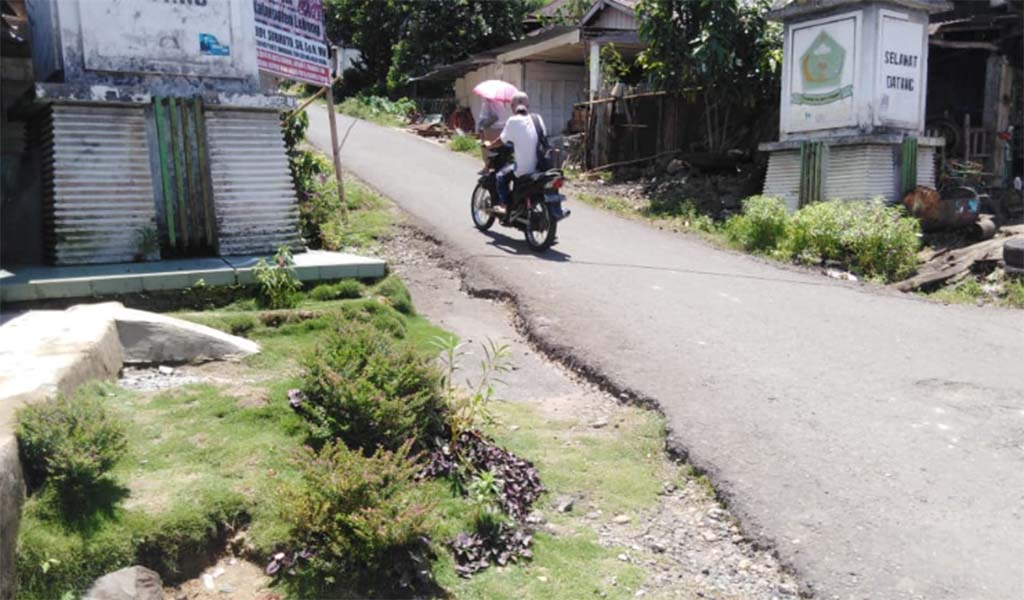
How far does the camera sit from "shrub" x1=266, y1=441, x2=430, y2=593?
3.42m

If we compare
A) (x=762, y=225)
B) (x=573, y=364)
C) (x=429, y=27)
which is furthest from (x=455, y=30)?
(x=573, y=364)

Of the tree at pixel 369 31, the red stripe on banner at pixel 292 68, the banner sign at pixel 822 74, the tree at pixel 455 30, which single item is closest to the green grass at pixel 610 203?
the banner sign at pixel 822 74

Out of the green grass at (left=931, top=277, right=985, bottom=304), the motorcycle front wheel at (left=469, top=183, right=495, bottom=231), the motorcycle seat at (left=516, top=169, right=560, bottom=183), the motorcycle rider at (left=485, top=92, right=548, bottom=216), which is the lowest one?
the green grass at (left=931, top=277, right=985, bottom=304)

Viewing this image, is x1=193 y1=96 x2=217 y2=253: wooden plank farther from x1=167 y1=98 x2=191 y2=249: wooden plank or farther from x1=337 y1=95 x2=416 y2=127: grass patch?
x1=337 y1=95 x2=416 y2=127: grass patch

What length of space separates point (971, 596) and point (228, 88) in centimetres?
639

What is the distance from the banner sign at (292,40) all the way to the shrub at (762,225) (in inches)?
218

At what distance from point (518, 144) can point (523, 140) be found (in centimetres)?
8

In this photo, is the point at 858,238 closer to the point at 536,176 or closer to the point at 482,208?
the point at 536,176

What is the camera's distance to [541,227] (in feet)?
33.2

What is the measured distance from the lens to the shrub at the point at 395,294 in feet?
22.7

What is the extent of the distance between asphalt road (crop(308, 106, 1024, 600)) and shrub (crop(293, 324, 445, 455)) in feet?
4.93

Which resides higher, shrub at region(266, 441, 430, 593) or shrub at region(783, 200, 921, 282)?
shrub at region(783, 200, 921, 282)

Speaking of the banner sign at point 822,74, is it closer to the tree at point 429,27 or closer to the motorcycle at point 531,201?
the motorcycle at point 531,201

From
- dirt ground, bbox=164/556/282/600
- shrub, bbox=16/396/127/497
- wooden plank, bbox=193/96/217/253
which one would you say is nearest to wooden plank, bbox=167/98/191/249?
wooden plank, bbox=193/96/217/253
